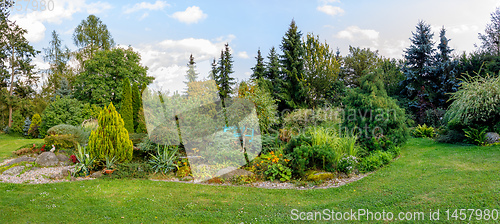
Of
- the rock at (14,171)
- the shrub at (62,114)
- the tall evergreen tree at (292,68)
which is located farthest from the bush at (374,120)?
the shrub at (62,114)

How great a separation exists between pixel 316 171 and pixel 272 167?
103cm

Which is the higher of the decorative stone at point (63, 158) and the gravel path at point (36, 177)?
the decorative stone at point (63, 158)

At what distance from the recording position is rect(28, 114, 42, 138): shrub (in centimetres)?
1625

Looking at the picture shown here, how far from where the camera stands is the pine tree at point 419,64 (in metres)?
17.7

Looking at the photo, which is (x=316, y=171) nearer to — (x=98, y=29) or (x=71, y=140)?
(x=71, y=140)

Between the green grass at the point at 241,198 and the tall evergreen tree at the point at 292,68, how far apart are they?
41.0ft

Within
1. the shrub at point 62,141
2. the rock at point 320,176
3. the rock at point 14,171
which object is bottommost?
the rock at point 320,176

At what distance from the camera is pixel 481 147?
7.59 metres

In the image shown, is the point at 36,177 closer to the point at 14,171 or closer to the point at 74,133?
the point at 14,171

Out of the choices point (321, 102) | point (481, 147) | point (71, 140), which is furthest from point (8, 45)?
point (481, 147)

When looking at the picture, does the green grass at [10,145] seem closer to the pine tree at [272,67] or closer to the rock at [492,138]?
the pine tree at [272,67]

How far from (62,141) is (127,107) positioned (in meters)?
3.45

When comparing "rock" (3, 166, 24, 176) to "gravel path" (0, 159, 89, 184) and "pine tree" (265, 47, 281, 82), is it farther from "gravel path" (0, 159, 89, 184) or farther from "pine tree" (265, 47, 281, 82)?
"pine tree" (265, 47, 281, 82)

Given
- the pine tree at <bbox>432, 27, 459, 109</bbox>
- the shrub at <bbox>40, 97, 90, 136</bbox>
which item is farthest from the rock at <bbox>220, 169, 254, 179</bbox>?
the pine tree at <bbox>432, 27, 459, 109</bbox>
